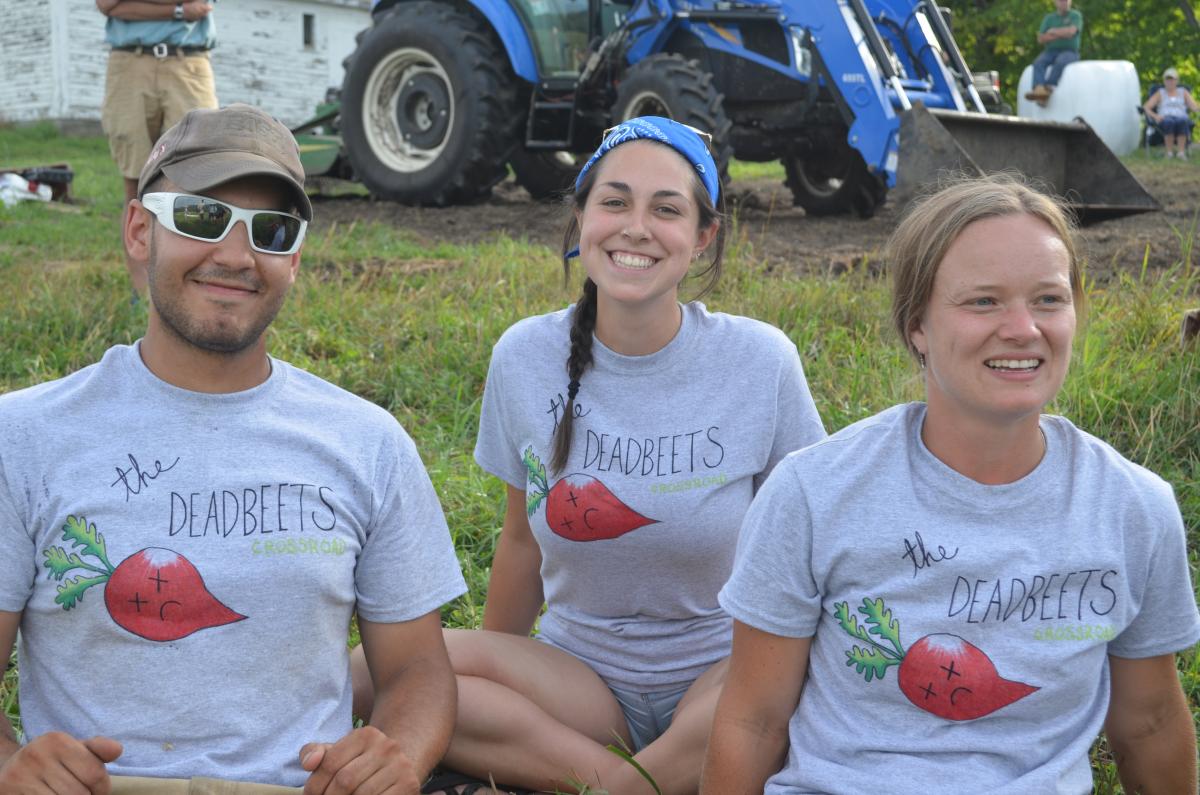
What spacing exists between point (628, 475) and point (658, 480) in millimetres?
62

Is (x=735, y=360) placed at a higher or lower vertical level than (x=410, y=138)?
higher

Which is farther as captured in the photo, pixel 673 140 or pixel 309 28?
pixel 309 28

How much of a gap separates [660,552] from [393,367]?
9.00ft

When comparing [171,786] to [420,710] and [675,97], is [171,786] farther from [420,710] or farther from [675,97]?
[675,97]

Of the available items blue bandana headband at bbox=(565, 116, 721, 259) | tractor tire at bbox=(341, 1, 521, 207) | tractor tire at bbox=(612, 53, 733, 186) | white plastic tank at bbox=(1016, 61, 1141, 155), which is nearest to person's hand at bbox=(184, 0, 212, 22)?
tractor tire at bbox=(612, 53, 733, 186)

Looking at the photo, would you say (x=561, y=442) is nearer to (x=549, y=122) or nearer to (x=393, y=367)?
(x=393, y=367)

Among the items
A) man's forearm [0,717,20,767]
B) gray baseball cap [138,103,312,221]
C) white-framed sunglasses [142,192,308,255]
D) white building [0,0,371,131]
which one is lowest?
white building [0,0,371,131]

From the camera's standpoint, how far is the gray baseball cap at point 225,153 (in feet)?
7.23

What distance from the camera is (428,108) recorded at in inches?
394

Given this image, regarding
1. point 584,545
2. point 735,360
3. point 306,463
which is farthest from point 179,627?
point 735,360

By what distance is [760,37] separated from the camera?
365 inches

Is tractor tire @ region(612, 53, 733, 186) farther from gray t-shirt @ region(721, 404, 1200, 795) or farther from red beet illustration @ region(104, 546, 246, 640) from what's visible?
red beet illustration @ region(104, 546, 246, 640)

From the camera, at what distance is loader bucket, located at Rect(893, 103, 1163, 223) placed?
24.9ft

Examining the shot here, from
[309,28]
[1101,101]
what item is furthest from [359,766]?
[309,28]
